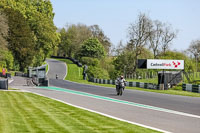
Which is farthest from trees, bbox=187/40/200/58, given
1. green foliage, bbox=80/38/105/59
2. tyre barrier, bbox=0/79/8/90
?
tyre barrier, bbox=0/79/8/90

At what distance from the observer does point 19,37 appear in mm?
73875

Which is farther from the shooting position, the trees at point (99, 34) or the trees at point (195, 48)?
the trees at point (99, 34)

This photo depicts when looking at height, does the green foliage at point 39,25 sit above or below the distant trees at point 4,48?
above

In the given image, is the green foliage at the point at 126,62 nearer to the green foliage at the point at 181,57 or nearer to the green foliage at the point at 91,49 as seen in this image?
the green foliage at the point at 181,57

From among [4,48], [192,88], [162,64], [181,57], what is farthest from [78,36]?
[192,88]

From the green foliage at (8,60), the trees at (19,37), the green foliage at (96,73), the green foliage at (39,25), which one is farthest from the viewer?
the green foliage at (39,25)

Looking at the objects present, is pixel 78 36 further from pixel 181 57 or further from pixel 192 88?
pixel 192 88

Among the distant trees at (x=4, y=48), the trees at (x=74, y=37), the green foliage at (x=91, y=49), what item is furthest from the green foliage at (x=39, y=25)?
the trees at (x=74, y=37)

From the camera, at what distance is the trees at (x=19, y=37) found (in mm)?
72062

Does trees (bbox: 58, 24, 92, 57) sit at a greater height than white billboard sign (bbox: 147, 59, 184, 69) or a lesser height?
greater

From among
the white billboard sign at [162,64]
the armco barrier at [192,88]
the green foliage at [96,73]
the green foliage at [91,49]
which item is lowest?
the armco barrier at [192,88]

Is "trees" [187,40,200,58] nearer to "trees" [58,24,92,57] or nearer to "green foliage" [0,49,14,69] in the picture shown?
"trees" [58,24,92,57]

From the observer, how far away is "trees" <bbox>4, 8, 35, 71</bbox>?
236ft

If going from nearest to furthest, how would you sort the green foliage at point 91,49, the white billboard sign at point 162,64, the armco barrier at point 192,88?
1. the armco barrier at point 192,88
2. the white billboard sign at point 162,64
3. the green foliage at point 91,49
